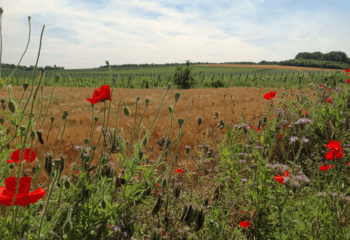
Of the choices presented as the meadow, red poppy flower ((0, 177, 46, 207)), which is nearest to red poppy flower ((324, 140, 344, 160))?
the meadow

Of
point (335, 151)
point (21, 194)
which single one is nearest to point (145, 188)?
point (21, 194)

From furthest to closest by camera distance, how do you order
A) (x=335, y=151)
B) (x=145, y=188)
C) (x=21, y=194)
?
(x=335, y=151) < (x=145, y=188) < (x=21, y=194)

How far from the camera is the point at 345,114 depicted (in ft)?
11.2

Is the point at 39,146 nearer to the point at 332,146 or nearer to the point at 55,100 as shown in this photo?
the point at 332,146

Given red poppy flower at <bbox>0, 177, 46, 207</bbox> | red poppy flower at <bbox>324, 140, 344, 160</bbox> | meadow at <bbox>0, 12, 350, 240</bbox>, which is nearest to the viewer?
red poppy flower at <bbox>0, 177, 46, 207</bbox>

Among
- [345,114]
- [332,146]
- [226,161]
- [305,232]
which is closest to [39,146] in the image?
[226,161]

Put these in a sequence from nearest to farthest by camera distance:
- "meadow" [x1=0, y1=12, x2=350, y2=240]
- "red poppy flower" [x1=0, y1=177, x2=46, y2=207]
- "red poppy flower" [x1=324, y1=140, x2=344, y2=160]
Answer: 1. "red poppy flower" [x1=0, y1=177, x2=46, y2=207]
2. "meadow" [x1=0, y1=12, x2=350, y2=240]
3. "red poppy flower" [x1=324, y1=140, x2=344, y2=160]

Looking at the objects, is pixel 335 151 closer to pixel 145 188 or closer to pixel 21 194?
pixel 145 188

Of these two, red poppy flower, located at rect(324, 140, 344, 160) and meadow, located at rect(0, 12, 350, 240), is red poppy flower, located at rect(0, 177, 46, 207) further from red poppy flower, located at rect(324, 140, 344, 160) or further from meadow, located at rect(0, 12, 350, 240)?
red poppy flower, located at rect(324, 140, 344, 160)

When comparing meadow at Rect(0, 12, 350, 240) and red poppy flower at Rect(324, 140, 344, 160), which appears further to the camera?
red poppy flower at Rect(324, 140, 344, 160)

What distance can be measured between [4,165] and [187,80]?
28.6m

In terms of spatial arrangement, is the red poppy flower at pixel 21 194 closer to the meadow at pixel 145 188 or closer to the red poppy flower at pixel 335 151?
the meadow at pixel 145 188

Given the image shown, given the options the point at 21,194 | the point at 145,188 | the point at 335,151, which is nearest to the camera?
the point at 21,194

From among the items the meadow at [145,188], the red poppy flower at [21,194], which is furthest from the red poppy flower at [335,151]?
the red poppy flower at [21,194]
